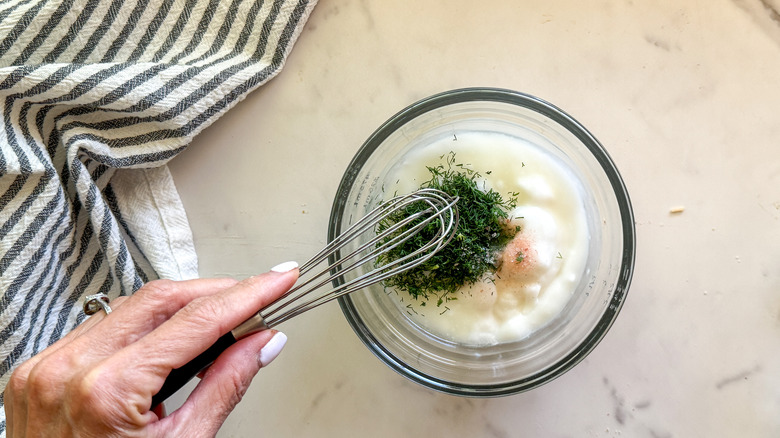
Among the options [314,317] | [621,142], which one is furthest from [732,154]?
[314,317]

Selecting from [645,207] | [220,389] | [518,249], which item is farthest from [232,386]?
[645,207]

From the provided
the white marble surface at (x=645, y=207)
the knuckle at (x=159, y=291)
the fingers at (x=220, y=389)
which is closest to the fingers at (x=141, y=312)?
the knuckle at (x=159, y=291)

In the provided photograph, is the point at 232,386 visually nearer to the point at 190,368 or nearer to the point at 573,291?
the point at 190,368

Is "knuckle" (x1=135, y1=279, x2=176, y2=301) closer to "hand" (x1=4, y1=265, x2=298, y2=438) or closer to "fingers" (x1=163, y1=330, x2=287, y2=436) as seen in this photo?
"hand" (x1=4, y1=265, x2=298, y2=438)

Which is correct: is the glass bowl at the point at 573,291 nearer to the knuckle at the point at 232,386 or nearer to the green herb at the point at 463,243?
the green herb at the point at 463,243

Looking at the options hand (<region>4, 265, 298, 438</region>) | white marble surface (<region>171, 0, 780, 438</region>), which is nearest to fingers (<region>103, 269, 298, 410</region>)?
hand (<region>4, 265, 298, 438</region>)
